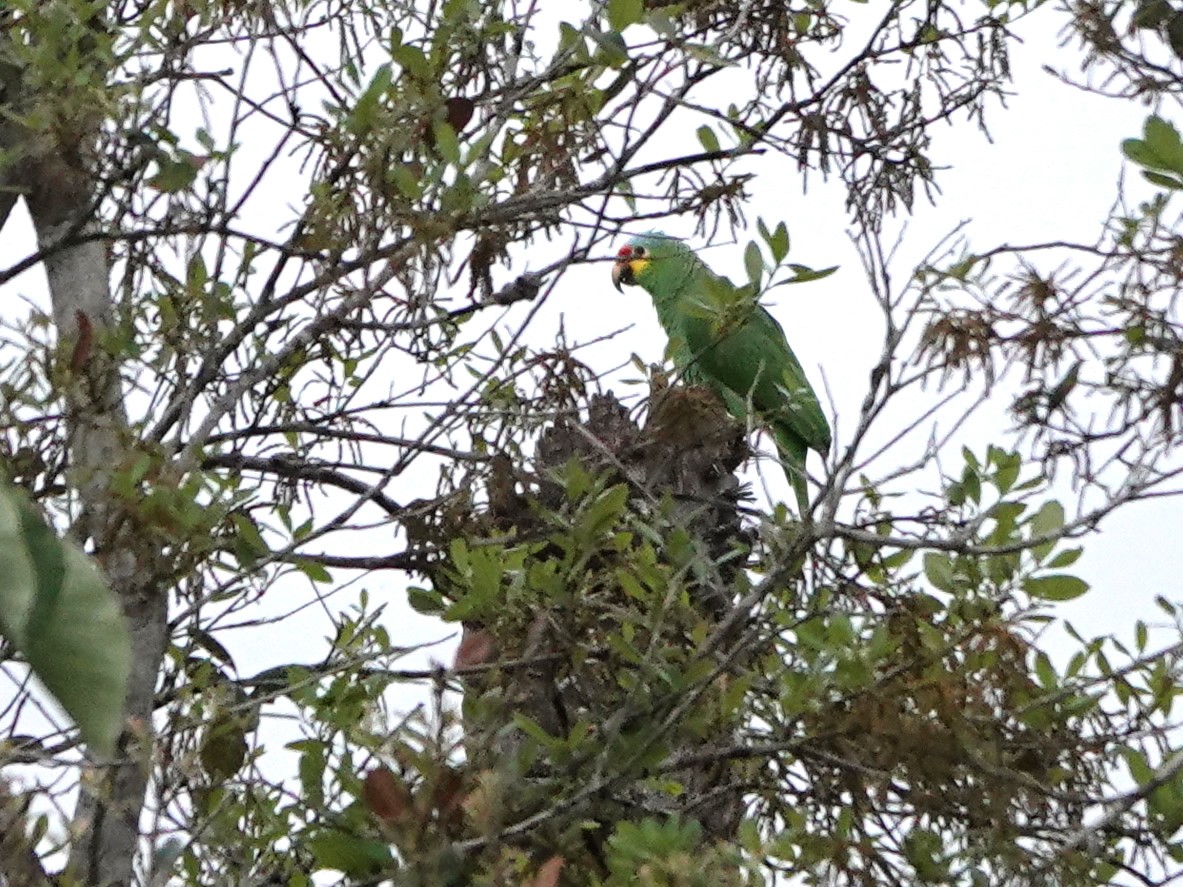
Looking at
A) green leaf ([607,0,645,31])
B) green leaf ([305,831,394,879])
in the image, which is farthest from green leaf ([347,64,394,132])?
green leaf ([305,831,394,879])

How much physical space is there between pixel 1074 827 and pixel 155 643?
151 cm

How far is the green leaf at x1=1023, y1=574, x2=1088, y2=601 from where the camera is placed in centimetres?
238

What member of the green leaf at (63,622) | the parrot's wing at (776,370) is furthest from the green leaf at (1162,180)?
the parrot's wing at (776,370)

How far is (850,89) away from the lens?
355 centimetres

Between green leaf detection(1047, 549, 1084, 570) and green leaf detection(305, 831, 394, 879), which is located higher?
green leaf detection(1047, 549, 1084, 570)

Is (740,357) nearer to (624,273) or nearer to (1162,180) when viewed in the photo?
(624,273)

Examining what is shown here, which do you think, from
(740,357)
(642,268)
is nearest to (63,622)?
(740,357)

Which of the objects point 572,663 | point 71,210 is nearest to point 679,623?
point 572,663

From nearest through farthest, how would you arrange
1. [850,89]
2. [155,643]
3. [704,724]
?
[704,724] → [155,643] → [850,89]

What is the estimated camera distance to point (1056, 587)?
2396 millimetres

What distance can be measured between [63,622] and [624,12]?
89.7 inches

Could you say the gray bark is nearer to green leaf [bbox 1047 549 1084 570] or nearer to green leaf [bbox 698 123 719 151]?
green leaf [bbox 698 123 719 151]

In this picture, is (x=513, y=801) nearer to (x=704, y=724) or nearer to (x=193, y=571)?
(x=704, y=724)

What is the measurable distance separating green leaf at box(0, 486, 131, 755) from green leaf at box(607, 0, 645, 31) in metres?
2.24
